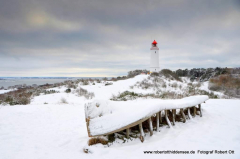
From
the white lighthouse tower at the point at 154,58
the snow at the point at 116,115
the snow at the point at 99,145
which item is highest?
the white lighthouse tower at the point at 154,58

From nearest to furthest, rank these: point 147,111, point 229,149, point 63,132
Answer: point 229,149 → point 147,111 → point 63,132

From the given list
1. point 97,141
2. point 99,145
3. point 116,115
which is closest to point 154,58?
point 116,115

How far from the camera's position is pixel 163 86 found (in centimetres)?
1952

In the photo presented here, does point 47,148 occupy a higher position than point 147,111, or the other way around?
point 147,111

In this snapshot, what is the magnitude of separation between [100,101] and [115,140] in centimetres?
145

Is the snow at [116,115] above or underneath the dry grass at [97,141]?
above

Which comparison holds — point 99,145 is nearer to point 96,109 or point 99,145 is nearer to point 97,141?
point 97,141

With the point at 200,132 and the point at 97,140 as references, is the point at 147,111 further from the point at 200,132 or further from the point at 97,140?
the point at 200,132

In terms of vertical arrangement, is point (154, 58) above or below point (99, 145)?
above

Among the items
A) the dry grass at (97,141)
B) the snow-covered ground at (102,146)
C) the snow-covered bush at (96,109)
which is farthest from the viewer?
the snow-covered bush at (96,109)

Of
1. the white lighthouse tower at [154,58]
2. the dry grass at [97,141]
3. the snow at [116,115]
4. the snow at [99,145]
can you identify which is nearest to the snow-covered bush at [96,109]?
the snow at [116,115]

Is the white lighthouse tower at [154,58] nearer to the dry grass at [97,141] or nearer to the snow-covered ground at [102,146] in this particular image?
the snow-covered ground at [102,146]

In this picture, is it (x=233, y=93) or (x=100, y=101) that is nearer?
(x=100, y=101)

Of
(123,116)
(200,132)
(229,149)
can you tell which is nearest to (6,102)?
(123,116)
